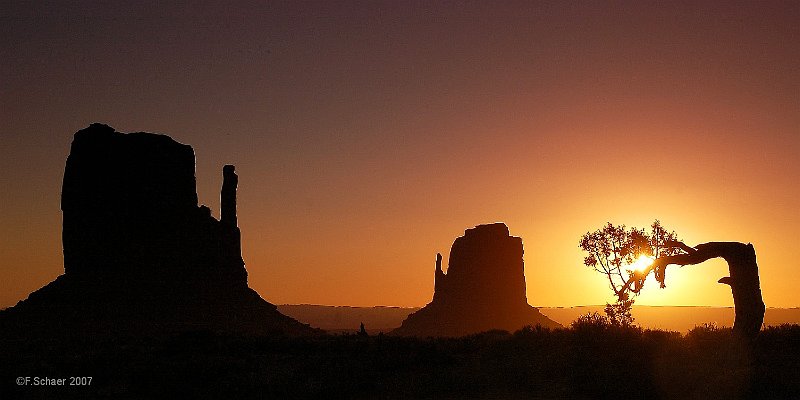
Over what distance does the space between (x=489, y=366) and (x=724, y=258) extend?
37.5 feet

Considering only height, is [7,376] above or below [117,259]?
below

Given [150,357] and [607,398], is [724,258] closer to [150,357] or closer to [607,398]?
[607,398]

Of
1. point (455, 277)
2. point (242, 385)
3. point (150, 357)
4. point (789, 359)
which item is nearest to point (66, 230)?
point (150, 357)

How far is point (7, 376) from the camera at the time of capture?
2272 centimetres

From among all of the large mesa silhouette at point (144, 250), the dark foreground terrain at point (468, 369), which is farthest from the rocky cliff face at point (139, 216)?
the dark foreground terrain at point (468, 369)

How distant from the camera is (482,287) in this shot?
173 m

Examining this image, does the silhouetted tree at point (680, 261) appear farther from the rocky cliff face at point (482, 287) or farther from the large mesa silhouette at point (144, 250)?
the rocky cliff face at point (482, 287)

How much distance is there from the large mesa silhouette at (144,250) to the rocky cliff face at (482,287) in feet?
262

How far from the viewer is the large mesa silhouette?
73.8 m

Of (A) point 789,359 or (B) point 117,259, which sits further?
(B) point 117,259

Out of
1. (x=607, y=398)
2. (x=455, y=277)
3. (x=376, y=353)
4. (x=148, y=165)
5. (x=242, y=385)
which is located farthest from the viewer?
(x=455, y=277)
